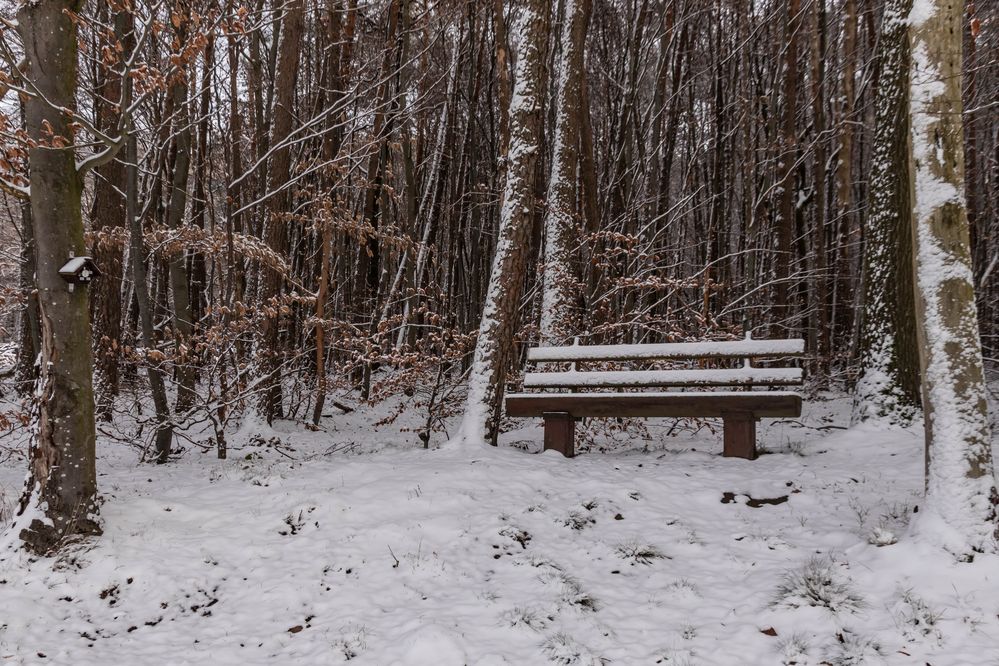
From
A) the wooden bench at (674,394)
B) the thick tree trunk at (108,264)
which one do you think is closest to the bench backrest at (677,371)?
the wooden bench at (674,394)

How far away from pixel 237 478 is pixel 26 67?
13.3ft

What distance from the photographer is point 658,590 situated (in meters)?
4.18

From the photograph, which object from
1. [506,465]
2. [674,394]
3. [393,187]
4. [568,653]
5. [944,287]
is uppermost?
[393,187]

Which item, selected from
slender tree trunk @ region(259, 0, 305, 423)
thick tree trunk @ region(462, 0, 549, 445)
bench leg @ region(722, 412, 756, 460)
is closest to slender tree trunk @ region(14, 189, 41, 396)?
slender tree trunk @ region(259, 0, 305, 423)

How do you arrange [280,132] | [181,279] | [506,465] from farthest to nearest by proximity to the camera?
[280,132]
[181,279]
[506,465]

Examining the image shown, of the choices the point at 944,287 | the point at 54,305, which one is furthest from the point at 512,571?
the point at 54,305

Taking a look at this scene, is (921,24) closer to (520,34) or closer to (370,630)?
(520,34)

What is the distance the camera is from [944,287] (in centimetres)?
426

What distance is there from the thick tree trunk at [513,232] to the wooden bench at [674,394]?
394mm

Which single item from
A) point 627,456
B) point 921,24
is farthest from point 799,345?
point 921,24

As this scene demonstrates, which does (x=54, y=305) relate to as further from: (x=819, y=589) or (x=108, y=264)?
(x=819, y=589)

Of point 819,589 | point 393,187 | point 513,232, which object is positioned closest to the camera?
point 819,589

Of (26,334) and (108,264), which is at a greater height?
(108,264)

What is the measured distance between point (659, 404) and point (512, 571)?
2.80 m
